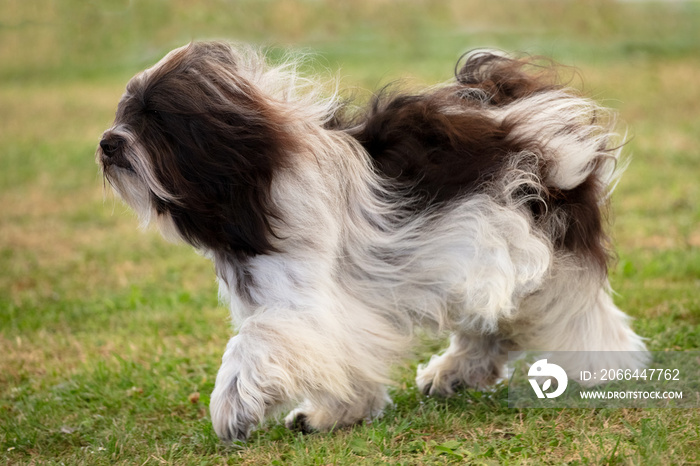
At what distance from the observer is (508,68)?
391 centimetres

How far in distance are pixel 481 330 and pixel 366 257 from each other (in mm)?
637

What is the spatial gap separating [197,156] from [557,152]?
58.1 inches

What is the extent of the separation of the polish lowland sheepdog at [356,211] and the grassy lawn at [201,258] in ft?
1.13

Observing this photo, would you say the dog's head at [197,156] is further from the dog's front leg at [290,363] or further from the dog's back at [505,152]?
the dog's back at [505,152]

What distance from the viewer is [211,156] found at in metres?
3.27

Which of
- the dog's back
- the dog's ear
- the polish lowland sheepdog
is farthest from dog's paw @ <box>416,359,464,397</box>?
the dog's ear

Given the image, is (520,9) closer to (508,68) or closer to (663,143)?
(663,143)

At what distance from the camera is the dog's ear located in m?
3.28

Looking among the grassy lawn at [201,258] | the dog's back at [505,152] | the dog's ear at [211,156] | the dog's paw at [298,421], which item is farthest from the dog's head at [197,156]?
the grassy lawn at [201,258]

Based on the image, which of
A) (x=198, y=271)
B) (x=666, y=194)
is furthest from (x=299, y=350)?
(x=666, y=194)

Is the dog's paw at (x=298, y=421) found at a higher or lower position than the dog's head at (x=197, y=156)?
lower

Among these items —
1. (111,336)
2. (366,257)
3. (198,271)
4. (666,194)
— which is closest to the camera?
(366,257)

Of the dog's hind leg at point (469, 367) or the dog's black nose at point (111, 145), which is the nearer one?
the dog's black nose at point (111, 145)

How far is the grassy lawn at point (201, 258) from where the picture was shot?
3465 mm
